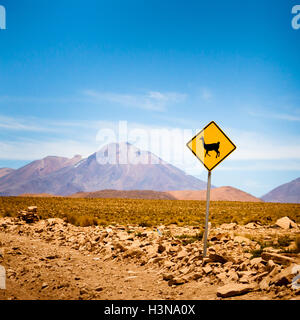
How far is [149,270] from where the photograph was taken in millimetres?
8477

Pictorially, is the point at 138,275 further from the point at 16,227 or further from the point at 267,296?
the point at 16,227

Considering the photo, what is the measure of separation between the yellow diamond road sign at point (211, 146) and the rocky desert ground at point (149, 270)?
272cm

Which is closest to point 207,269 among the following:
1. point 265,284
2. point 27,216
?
point 265,284

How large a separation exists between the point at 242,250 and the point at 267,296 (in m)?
4.00

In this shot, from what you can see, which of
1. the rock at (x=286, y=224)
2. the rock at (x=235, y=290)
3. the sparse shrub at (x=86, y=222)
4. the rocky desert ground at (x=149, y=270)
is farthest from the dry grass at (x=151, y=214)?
the rock at (x=235, y=290)

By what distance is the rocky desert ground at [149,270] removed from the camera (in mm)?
5629

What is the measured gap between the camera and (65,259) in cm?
990

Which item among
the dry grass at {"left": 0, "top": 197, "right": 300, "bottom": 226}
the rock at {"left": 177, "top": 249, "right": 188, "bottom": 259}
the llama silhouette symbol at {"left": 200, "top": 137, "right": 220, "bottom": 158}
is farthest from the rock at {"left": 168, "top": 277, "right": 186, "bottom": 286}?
the dry grass at {"left": 0, "top": 197, "right": 300, "bottom": 226}

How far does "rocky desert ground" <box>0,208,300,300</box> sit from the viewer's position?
18.5 ft

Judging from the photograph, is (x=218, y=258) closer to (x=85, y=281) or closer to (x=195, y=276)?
(x=195, y=276)

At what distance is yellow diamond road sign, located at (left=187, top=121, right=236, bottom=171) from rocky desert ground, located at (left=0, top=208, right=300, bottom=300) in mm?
2722

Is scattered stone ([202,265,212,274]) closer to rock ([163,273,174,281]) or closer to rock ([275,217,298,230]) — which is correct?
rock ([163,273,174,281])
